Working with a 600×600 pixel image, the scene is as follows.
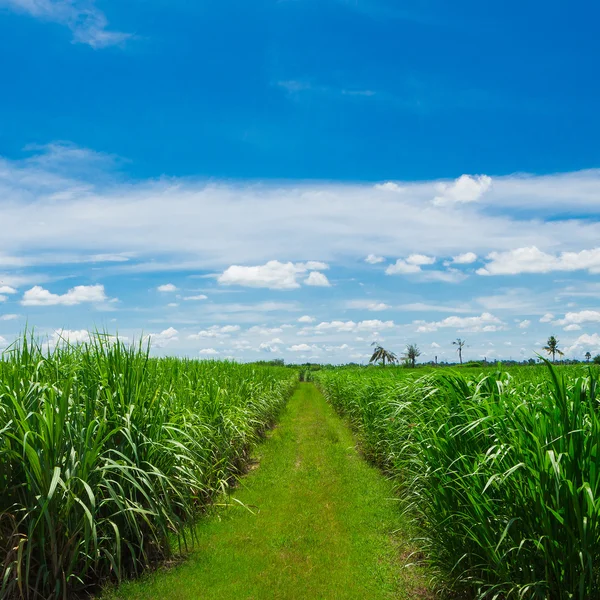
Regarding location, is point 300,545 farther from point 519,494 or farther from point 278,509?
point 519,494

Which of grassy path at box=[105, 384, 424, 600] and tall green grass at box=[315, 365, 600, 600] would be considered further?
grassy path at box=[105, 384, 424, 600]

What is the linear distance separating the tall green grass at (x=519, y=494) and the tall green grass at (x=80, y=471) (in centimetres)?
278

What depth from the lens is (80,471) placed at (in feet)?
14.4

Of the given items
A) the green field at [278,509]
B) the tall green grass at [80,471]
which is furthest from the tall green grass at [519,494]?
the tall green grass at [80,471]

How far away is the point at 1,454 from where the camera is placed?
4.44 metres

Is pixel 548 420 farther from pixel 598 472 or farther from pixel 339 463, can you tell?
pixel 339 463

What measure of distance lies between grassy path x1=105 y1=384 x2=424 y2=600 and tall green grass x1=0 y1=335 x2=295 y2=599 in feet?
1.73

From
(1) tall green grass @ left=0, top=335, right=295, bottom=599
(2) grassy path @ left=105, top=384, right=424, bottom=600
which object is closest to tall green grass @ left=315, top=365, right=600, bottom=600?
(2) grassy path @ left=105, top=384, right=424, bottom=600

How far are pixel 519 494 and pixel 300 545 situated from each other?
355 cm

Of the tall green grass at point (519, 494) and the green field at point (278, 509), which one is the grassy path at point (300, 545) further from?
the tall green grass at point (519, 494)

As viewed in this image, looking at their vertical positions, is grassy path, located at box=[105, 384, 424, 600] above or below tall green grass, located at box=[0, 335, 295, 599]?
below

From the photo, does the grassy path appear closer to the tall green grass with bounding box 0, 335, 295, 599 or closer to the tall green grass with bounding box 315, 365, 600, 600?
the tall green grass with bounding box 0, 335, 295, 599

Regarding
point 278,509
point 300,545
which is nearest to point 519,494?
point 300,545

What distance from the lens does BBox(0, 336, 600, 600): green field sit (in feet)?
12.1
